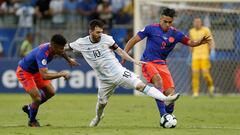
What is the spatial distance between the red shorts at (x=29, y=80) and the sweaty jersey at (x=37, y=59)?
0.30 ft

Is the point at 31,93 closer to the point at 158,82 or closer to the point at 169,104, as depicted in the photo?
the point at 158,82

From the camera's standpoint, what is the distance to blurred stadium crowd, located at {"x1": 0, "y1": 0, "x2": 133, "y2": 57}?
98.3 feet

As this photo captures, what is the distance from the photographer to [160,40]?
15.6 metres

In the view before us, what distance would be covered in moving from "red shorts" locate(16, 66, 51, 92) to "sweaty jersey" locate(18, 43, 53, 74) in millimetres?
92

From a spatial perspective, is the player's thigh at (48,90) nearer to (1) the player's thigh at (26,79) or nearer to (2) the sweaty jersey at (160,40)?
(1) the player's thigh at (26,79)

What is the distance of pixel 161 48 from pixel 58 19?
15773mm

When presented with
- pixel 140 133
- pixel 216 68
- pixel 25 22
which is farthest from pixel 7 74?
pixel 140 133

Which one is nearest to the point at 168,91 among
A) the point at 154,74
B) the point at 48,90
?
the point at 154,74

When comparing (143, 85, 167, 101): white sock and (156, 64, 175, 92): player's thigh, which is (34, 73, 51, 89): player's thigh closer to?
(156, 64, 175, 92): player's thigh

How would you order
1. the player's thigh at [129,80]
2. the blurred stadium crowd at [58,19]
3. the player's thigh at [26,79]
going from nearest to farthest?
the player's thigh at [129,80]
the player's thigh at [26,79]
the blurred stadium crowd at [58,19]

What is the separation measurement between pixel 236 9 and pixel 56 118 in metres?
12.0

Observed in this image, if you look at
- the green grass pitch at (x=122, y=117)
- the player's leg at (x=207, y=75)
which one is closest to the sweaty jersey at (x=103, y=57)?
the green grass pitch at (x=122, y=117)

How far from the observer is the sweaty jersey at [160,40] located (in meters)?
15.5

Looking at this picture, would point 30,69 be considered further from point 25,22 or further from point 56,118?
point 25,22
